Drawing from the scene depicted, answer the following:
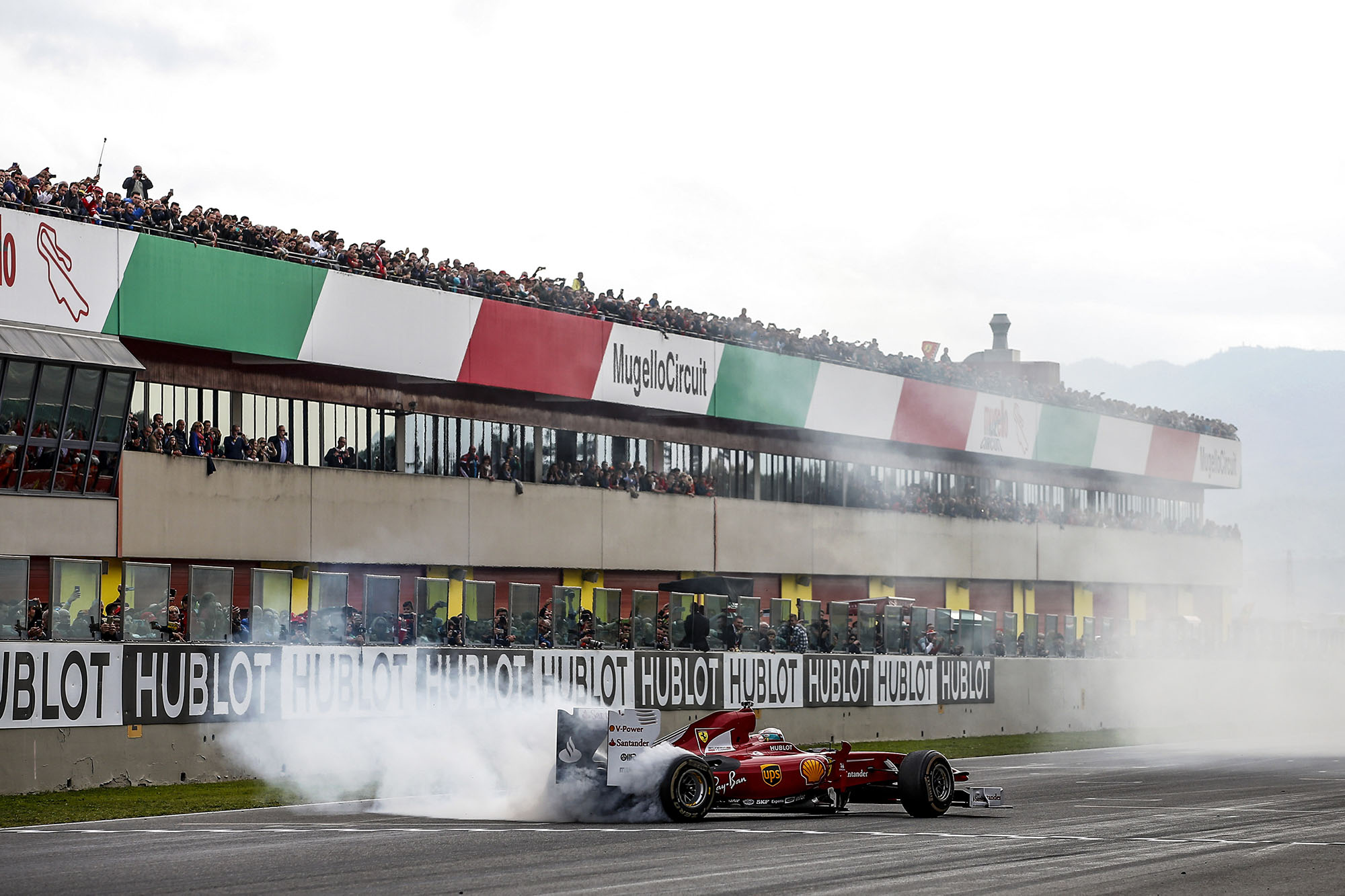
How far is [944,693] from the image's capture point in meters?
45.8

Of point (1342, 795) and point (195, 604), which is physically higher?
point (195, 604)

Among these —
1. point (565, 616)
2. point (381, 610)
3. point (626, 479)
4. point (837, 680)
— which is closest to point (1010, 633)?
point (837, 680)

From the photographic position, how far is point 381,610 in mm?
30625

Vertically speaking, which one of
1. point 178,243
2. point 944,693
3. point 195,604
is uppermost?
point 178,243

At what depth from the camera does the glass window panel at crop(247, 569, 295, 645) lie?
2820 cm

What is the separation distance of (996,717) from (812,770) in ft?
90.7

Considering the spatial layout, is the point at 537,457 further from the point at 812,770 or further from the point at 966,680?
the point at 812,770

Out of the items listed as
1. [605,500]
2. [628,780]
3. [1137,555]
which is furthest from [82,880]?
[1137,555]

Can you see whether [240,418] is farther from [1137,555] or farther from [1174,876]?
[1137,555]

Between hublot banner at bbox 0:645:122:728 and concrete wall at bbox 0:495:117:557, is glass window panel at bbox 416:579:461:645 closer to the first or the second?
hublot banner at bbox 0:645:122:728

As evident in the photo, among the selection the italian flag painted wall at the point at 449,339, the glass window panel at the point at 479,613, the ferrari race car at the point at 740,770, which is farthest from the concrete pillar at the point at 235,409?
the ferrari race car at the point at 740,770

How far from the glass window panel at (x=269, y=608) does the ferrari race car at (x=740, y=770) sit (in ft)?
30.6

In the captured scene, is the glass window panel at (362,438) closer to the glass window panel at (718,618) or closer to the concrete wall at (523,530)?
the concrete wall at (523,530)

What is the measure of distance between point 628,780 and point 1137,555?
56.1 meters
